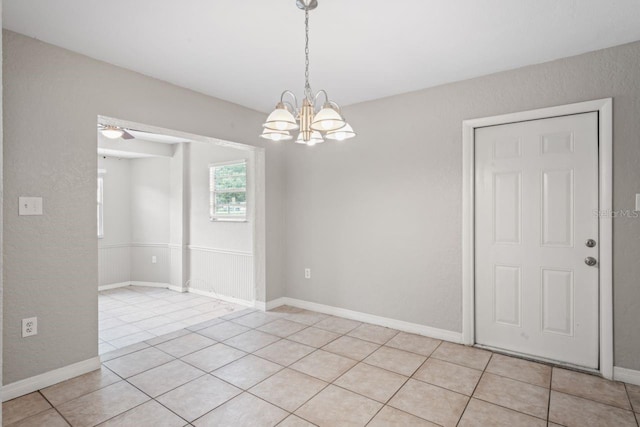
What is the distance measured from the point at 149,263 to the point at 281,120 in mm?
4936

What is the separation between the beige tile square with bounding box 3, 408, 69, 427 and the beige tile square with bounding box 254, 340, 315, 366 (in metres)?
1.45

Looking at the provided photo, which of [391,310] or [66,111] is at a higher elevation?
[66,111]

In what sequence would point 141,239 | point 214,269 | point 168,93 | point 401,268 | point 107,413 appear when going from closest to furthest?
point 107,413
point 168,93
point 401,268
point 214,269
point 141,239

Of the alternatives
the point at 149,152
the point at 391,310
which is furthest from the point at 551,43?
the point at 149,152

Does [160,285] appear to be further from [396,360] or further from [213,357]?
[396,360]

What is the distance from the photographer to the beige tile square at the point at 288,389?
2.47 meters

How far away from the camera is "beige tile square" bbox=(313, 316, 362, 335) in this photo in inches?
150

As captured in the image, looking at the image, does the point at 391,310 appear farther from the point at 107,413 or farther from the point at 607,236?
the point at 107,413

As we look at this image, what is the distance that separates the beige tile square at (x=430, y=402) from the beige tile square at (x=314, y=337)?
1.03 meters

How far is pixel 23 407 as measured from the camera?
2.38 meters

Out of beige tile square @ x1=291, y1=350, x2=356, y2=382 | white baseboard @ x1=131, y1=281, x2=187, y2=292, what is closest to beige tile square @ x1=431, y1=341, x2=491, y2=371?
beige tile square @ x1=291, y1=350, x2=356, y2=382

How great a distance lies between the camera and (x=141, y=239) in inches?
239

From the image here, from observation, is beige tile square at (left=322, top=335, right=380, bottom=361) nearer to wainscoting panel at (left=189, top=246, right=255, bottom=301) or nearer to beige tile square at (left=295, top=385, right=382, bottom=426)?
beige tile square at (left=295, top=385, right=382, bottom=426)

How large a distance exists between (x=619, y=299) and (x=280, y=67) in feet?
10.7
